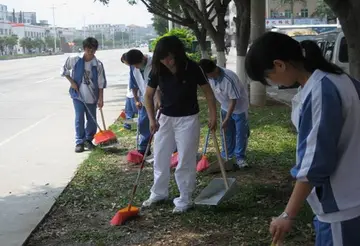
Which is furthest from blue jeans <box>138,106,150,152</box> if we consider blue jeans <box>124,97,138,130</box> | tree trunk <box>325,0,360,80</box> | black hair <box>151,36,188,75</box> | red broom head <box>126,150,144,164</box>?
tree trunk <box>325,0,360,80</box>

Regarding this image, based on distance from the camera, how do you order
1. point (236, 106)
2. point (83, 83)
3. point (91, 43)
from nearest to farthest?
point (236, 106), point (91, 43), point (83, 83)

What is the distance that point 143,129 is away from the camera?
22.5ft

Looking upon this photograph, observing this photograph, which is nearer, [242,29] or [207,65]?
[207,65]

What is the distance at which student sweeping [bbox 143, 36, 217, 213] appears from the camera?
4449 mm

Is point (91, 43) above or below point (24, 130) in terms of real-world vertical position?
above

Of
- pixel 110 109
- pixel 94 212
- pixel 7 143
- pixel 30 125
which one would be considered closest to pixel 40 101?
pixel 110 109

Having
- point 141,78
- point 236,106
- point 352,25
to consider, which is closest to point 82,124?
point 141,78

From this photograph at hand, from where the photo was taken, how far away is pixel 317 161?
6.10ft

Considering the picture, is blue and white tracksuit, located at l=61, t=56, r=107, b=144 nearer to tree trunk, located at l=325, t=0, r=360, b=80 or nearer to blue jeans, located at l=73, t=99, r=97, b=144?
blue jeans, located at l=73, t=99, r=97, b=144

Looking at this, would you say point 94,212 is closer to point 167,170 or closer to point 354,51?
point 167,170

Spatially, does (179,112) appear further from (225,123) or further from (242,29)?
(242,29)

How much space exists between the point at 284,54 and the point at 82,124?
6106mm

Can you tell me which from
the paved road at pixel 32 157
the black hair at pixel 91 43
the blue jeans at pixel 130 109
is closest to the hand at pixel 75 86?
the black hair at pixel 91 43

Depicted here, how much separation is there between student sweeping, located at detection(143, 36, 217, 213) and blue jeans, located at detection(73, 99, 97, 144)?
3207mm
